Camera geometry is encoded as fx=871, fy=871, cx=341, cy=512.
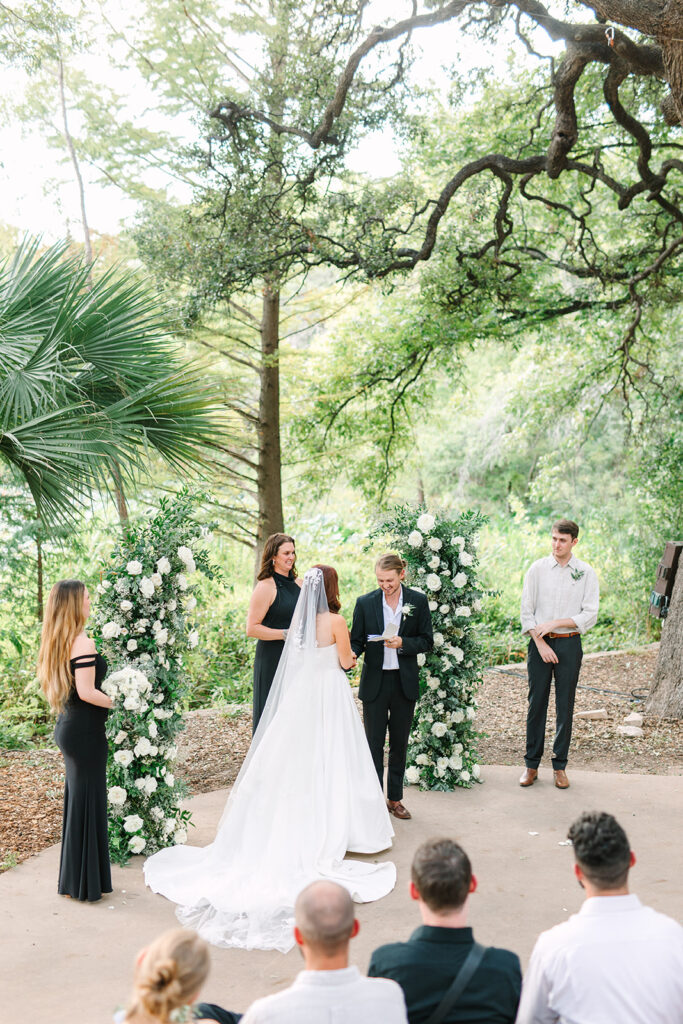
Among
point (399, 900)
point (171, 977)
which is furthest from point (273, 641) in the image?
point (171, 977)

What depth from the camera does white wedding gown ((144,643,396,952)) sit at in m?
4.59

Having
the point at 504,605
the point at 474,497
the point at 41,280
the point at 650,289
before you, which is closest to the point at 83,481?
the point at 41,280

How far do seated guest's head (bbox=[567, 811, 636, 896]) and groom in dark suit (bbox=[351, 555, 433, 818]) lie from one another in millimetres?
3354

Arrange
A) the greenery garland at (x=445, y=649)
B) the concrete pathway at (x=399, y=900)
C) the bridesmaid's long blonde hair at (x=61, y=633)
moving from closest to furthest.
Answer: the concrete pathway at (x=399, y=900), the bridesmaid's long blonde hair at (x=61, y=633), the greenery garland at (x=445, y=649)

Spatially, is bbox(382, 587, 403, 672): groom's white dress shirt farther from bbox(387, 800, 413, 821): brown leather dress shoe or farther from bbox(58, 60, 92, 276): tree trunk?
bbox(58, 60, 92, 276): tree trunk

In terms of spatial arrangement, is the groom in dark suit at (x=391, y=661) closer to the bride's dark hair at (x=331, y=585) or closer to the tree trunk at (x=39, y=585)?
the bride's dark hair at (x=331, y=585)

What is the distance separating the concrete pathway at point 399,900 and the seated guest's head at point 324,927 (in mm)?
1787

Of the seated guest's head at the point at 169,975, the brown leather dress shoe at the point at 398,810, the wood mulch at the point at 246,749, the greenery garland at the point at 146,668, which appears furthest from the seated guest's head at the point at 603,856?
the wood mulch at the point at 246,749

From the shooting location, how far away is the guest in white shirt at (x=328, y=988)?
213cm

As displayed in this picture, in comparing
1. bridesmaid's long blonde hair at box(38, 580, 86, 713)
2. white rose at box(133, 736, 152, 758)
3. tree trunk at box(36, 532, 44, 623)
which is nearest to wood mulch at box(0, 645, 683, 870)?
white rose at box(133, 736, 152, 758)

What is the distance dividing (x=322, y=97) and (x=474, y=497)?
1392 centimetres

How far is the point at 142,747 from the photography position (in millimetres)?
5148

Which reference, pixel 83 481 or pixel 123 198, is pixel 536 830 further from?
pixel 123 198

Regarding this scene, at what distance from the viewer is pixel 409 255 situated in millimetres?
9734
